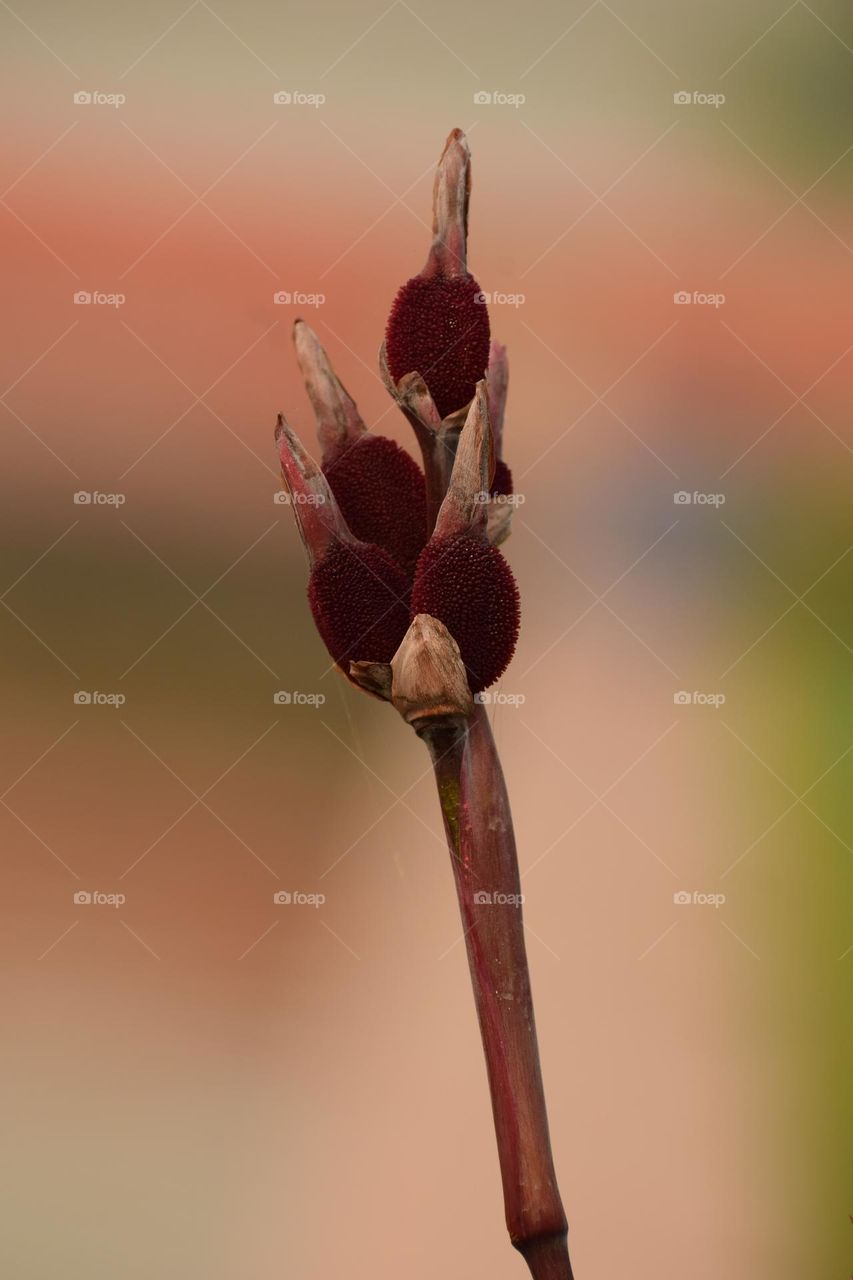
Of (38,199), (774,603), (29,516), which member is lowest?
(774,603)

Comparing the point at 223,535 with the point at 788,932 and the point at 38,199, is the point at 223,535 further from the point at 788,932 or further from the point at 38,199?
the point at 788,932

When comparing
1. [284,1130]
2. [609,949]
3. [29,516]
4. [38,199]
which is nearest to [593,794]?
[609,949]

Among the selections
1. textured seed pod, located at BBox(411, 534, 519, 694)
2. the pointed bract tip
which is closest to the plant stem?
textured seed pod, located at BBox(411, 534, 519, 694)

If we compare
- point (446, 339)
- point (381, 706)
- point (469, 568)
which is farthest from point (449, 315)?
point (381, 706)

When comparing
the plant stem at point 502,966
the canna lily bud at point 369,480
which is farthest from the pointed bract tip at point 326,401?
the plant stem at point 502,966

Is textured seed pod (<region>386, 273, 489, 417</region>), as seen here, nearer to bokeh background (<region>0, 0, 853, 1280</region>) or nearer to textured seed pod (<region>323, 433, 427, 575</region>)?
textured seed pod (<region>323, 433, 427, 575</region>)
